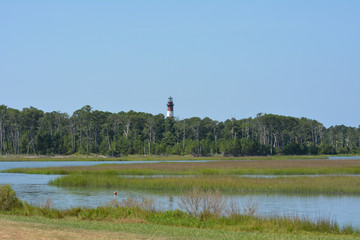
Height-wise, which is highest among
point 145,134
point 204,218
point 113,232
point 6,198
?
point 145,134

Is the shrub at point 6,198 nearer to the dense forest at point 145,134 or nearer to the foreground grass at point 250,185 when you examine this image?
the foreground grass at point 250,185

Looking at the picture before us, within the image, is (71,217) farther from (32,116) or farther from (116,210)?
(32,116)

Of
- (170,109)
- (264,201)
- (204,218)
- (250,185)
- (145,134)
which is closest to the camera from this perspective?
(204,218)

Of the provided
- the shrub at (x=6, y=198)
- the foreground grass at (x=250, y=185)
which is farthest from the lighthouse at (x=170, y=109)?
the shrub at (x=6, y=198)

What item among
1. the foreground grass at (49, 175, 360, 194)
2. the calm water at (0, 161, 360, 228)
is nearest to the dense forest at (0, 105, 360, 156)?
the foreground grass at (49, 175, 360, 194)

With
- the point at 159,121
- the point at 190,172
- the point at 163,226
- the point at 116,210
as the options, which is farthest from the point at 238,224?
the point at 159,121

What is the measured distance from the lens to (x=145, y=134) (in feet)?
493

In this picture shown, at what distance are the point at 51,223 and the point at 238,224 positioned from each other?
8.18 metres

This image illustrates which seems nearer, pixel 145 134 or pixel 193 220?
pixel 193 220

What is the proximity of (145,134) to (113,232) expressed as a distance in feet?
429

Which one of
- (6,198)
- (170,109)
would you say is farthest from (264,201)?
(170,109)

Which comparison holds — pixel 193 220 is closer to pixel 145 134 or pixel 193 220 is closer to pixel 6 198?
pixel 6 198

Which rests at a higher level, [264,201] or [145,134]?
[145,134]

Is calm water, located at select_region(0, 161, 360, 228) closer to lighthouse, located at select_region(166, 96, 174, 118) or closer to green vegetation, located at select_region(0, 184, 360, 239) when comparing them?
green vegetation, located at select_region(0, 184, 360, 239)
